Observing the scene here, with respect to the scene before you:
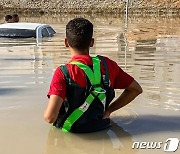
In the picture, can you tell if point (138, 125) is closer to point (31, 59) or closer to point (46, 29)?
point (31, 59)

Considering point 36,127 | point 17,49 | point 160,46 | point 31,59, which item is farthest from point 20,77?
point 160,46

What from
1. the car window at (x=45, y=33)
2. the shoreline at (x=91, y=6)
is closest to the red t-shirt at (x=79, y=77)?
the car window at (x=45, y=33)

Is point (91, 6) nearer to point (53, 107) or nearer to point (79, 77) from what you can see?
point (79, 77)

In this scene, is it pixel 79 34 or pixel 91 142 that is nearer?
pixel 79 34

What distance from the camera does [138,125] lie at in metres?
5.33

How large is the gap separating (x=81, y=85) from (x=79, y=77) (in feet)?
0.29

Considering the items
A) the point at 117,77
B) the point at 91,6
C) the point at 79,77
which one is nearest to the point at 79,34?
the point at 79,77

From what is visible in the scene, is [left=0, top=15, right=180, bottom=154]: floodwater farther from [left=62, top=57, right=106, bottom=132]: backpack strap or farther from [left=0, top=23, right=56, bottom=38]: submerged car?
[left=0, top=23, right=56, bottom=38]: submerged car

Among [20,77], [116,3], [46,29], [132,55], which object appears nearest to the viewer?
[20,77]

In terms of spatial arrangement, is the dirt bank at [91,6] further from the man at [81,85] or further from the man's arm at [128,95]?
the man at [81,85]

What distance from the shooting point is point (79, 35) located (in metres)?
4.64

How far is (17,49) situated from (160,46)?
443 centimetres

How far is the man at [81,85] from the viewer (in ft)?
15.2

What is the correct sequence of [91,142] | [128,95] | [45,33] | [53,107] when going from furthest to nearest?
[45,33] → [128,95] → [91,142] → [53,107]
